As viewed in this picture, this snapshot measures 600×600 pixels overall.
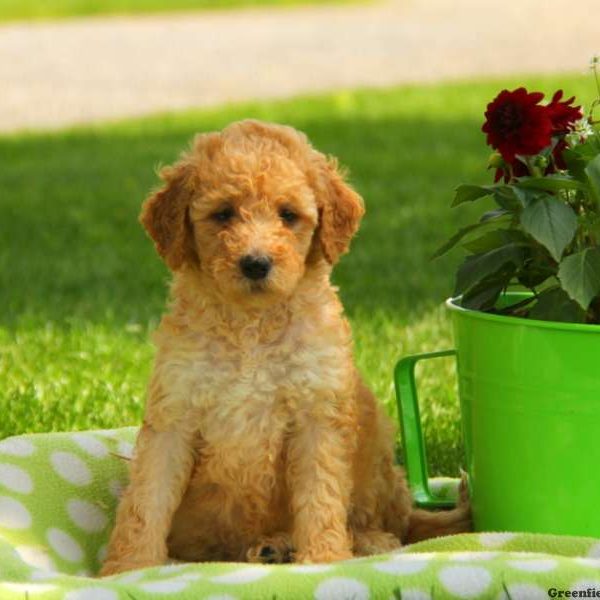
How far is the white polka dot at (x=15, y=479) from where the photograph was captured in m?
4.16

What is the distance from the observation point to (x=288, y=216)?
153 inches

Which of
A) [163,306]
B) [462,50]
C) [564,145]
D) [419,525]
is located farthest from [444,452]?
[462,50]

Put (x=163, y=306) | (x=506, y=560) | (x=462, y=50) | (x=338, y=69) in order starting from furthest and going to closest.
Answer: (x=462, y=50) < (x=338, y=69) < (x=163, y=306) < (x=506, y=560)

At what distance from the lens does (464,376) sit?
4.02 metres

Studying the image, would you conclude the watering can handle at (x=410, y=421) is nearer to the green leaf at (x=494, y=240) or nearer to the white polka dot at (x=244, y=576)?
the green leaf at (x=494, y=240)

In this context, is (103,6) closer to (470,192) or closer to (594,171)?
(470,192)

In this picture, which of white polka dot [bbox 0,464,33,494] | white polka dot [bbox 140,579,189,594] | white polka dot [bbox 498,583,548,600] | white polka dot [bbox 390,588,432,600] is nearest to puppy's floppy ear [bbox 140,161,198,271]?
white polka dot [bbox 0,464,33,494]

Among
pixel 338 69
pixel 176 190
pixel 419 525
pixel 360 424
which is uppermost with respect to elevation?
pixel 338 69

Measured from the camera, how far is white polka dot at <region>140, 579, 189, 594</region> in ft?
10.8

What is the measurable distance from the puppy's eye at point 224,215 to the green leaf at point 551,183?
2.49 ft

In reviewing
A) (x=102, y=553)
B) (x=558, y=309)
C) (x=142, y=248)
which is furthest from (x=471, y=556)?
(x=142, y=248)

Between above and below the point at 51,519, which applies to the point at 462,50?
above

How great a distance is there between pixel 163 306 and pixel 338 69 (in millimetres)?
10897

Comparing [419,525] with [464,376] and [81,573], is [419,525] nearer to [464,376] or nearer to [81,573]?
[464,376]
